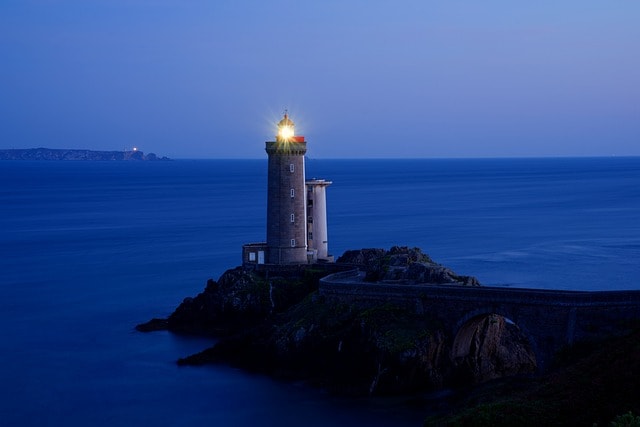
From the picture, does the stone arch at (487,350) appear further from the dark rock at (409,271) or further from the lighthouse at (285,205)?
the lighthouse at (285,205)

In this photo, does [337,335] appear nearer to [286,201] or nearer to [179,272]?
[286,201]

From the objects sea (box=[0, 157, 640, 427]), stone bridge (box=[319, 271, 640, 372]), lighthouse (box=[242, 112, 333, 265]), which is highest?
lighthouse (box=[242, 112, 333, 265])

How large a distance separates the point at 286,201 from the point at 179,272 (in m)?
23.0

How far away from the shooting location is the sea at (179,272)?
127 ft

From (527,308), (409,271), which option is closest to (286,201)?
(409,271)

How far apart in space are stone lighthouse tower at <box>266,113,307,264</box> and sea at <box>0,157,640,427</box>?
309 inches

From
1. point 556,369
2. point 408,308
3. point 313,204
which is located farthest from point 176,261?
point 556,369

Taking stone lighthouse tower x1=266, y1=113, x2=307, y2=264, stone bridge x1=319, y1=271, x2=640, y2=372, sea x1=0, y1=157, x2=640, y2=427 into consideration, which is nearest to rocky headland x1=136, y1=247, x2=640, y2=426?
stone bridge x1=319, y1=271, x2=640, y2=372

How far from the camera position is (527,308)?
123 ft

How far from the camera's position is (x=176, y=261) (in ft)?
267

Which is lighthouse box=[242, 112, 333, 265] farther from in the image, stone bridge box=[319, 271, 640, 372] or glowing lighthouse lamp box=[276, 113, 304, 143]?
stone bridge box=[319, 271, 640, 372]

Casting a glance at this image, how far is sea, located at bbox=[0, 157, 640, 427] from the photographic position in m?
38.8

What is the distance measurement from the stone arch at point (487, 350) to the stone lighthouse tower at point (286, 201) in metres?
16.1

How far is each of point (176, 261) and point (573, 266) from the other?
33968 mm
